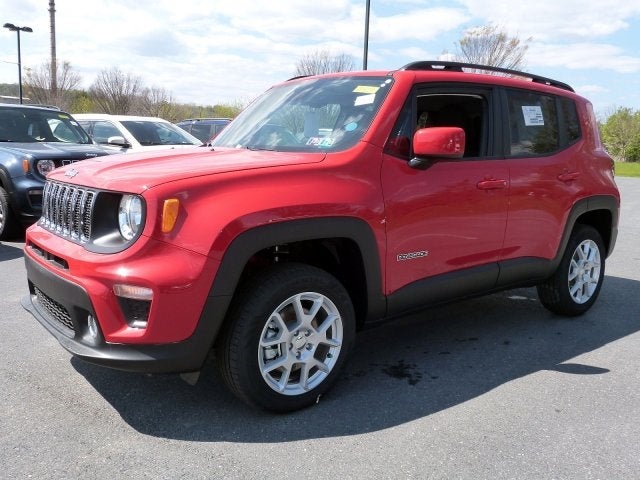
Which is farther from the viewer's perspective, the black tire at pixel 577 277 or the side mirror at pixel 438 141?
the black tire at pixel 577 277

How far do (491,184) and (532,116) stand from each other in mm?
863

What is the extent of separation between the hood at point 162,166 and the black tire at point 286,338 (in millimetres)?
568

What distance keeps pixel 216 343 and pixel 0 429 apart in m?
1.11

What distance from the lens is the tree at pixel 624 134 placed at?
3481 centimetres

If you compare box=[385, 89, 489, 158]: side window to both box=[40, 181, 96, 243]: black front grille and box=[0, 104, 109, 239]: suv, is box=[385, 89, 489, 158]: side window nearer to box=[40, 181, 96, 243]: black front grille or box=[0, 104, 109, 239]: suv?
box=[40, 181, 96, 243]: black front grille

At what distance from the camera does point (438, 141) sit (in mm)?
3266

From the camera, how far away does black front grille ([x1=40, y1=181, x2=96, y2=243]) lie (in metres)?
2.96

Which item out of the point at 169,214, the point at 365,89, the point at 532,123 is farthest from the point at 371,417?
the point at 532,123

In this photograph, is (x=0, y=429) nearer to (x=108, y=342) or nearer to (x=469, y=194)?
(x=108, y=342)

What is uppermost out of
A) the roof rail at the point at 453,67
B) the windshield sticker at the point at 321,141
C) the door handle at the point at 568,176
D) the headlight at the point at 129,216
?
the roof rail at the point at 453,67

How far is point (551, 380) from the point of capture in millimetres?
3631

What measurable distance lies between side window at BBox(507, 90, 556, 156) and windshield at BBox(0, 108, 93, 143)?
21.9 ft

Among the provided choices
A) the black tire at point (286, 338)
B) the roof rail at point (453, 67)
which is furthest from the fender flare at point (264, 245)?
Result: the roof rail at point (453, 67)

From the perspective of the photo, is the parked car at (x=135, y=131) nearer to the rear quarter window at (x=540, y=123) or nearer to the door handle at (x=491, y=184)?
the rear quarter window at (x=540, y=123)
